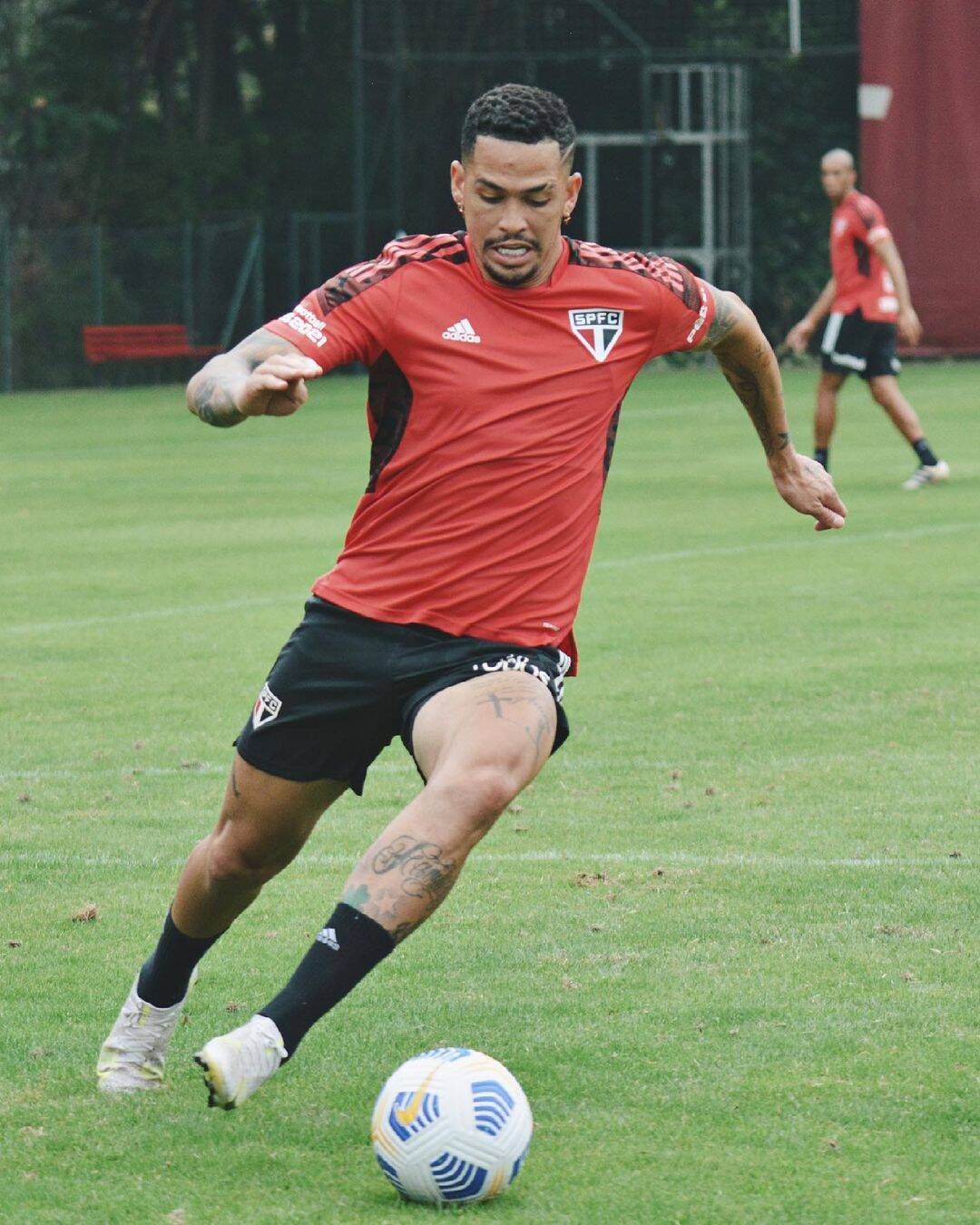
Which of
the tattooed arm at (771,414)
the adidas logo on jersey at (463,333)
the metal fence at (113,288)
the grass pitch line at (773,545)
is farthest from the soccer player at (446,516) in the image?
the metal fence at (113,288)

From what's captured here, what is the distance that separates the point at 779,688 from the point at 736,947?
3.79m

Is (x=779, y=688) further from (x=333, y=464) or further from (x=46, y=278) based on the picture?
(x=46, y=278)

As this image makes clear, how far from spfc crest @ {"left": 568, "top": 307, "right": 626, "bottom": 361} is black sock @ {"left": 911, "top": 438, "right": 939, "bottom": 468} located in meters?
12.4

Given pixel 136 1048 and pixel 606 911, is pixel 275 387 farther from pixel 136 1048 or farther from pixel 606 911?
pixel 606 911

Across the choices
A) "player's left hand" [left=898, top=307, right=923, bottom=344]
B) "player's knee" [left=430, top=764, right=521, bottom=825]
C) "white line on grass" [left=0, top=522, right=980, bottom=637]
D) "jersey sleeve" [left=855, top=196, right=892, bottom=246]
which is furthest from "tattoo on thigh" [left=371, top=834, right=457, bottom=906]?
"jersey sleeve" [left=855, top=196, right=892, bottom=246]

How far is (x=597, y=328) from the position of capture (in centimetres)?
500

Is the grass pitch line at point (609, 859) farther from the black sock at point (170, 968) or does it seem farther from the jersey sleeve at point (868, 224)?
the jersey sleeve at point (868, 224)

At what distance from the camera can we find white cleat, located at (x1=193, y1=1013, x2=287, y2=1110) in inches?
164

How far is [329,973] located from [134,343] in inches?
1147

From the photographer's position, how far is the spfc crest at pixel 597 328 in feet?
16.3

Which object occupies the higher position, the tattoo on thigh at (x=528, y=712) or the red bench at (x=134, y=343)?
the tattoo on thigh at (x=528, y=712)

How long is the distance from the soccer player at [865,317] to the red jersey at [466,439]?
12.2 meters

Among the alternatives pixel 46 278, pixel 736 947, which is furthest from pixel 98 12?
pixel 736 947

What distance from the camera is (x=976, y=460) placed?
19391 millimetres
